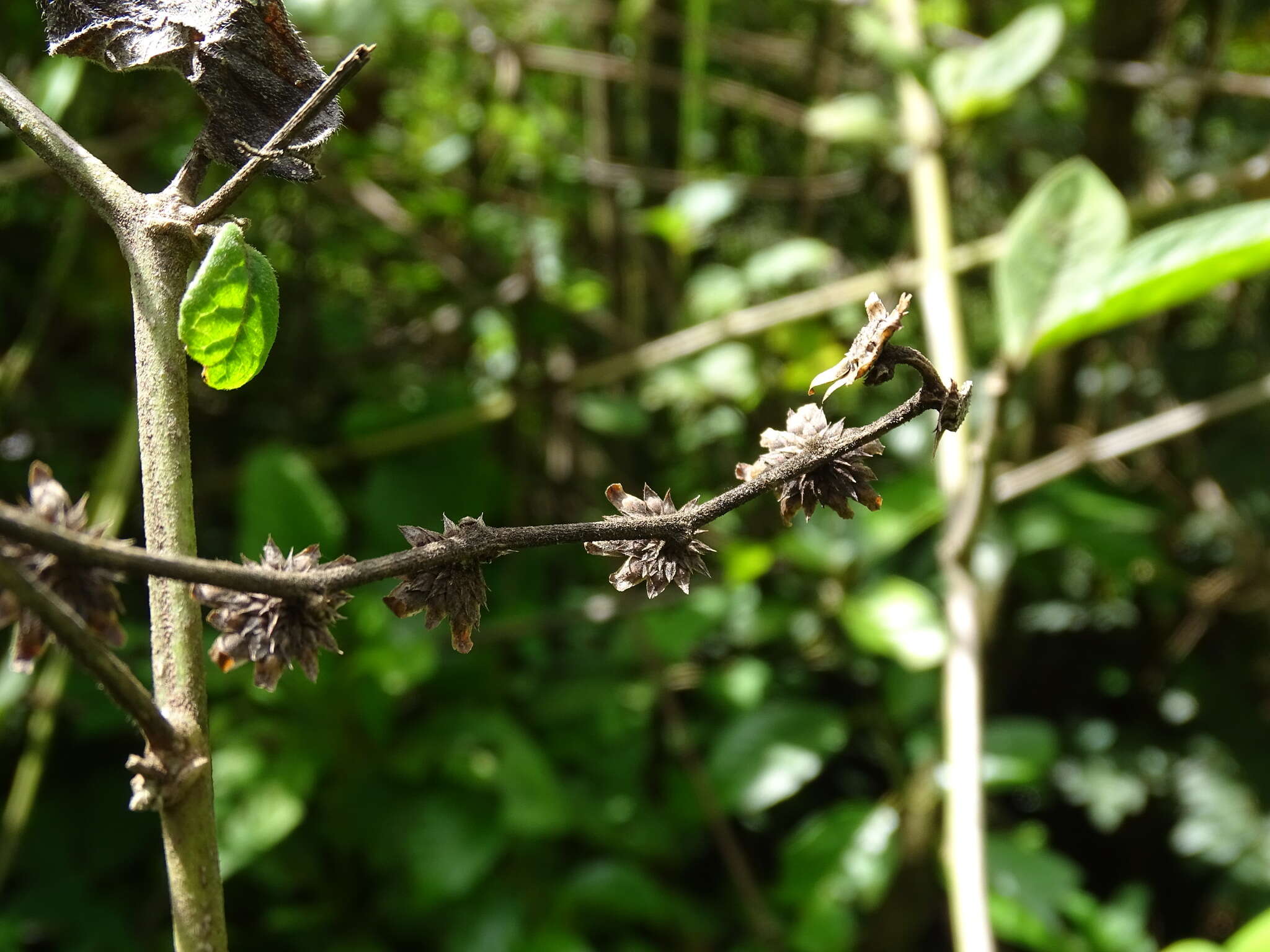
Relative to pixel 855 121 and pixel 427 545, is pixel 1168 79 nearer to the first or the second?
pixel 855 121

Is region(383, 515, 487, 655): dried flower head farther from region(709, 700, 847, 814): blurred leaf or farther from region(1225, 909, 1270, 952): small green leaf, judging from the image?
region(709, 700, 847, 814): blurred leaf

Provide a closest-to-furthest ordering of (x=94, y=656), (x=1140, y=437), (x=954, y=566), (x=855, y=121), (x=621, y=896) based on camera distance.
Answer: (x=94, y=656), (x=954, y=566), (x=1140, y=437), (x=621, y=896), (x=855, y=121)

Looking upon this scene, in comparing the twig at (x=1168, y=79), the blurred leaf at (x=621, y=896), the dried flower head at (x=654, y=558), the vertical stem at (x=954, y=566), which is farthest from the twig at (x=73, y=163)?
the twig at (x=1168, y=79)

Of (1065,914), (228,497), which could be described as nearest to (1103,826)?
(1065,914)

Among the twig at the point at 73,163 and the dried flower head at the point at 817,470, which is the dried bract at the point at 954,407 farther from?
the twig at the point at 73,163

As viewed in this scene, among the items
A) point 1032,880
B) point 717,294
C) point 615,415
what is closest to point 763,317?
point 717,294

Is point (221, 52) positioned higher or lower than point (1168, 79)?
lower

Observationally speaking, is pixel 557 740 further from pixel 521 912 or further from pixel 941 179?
pixel 941 179
